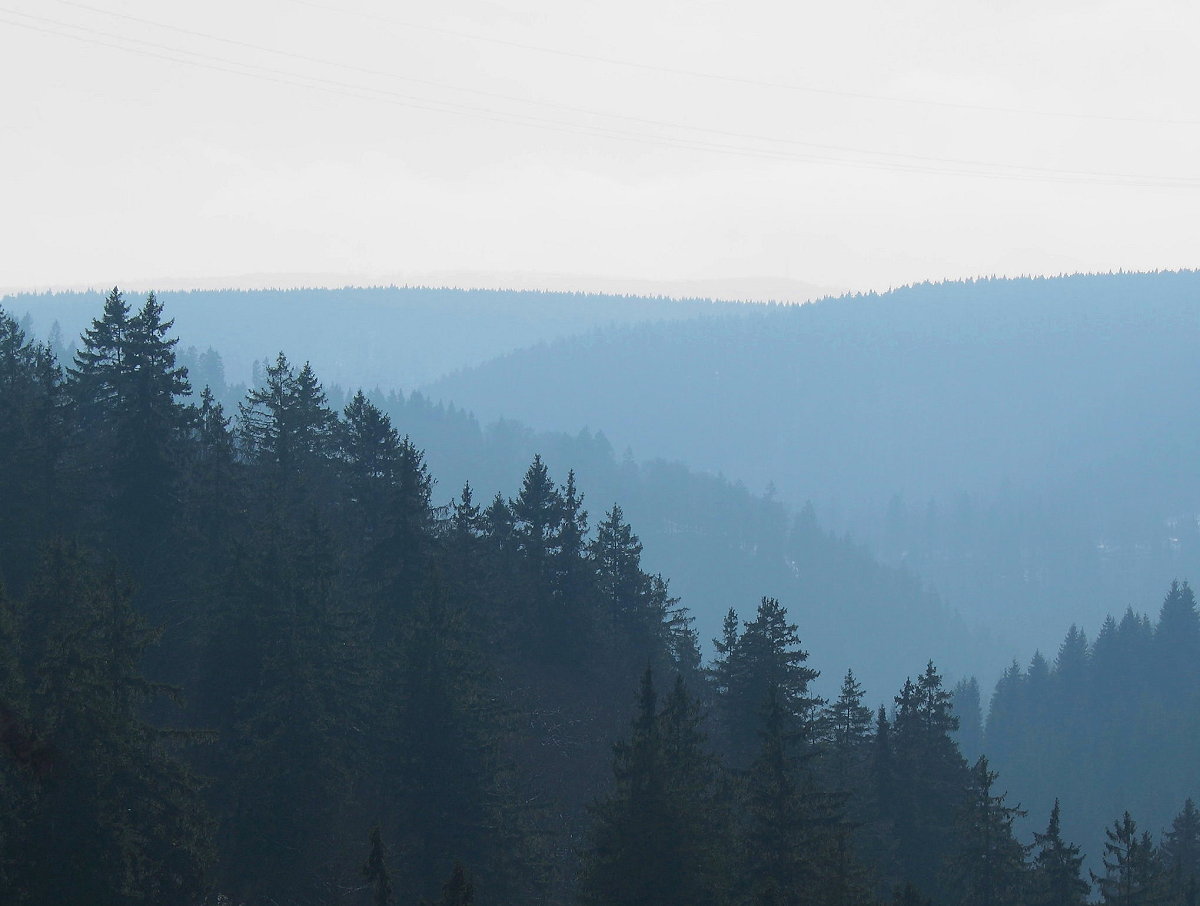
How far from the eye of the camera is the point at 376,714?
1129 inches

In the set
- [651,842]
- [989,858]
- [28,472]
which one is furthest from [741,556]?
[651,842]

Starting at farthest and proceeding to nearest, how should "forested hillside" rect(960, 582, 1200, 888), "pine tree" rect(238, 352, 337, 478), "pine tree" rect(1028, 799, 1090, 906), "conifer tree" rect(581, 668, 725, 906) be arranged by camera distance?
"forested hillside" rect(960, 582, 1200, 888) < "pine tree" rect(238, 352, 337, 478) < "pine tree" rect(1028, 799, 1090, 906) < "conifer tree" rect(581, 668, 725, 906)

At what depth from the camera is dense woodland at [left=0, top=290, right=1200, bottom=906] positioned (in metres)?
19.2

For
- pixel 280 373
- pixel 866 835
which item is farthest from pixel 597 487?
pixel 866 835

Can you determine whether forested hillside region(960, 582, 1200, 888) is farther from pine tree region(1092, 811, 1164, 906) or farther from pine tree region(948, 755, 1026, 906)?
pine tree region(948, 755, 1026, 906)

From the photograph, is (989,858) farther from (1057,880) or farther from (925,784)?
(925,784)

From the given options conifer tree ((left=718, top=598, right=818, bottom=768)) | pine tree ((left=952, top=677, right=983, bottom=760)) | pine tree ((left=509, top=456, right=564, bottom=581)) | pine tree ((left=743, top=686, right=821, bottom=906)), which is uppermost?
pine tree ((left=509, top=456, right=564, bottom=581))

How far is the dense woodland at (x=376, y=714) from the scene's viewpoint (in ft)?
63.0

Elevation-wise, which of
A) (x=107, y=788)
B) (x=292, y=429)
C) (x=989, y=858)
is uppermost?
(x=292, y=429)

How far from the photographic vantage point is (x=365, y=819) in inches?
1125

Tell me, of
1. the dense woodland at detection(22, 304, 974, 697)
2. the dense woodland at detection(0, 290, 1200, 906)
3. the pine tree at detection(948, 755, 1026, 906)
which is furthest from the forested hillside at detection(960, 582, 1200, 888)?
the dense woodland at detection(22, 304, 974, 697)

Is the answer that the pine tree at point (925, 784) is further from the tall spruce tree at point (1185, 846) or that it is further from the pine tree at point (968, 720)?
the pine tree at point (968, 720)

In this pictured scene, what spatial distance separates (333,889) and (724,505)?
159 metres

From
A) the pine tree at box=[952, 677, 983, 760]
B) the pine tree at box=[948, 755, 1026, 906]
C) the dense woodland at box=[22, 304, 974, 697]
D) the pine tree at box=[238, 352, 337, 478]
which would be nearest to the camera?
the pine tree at box=[948, 755, 1026, 906]
